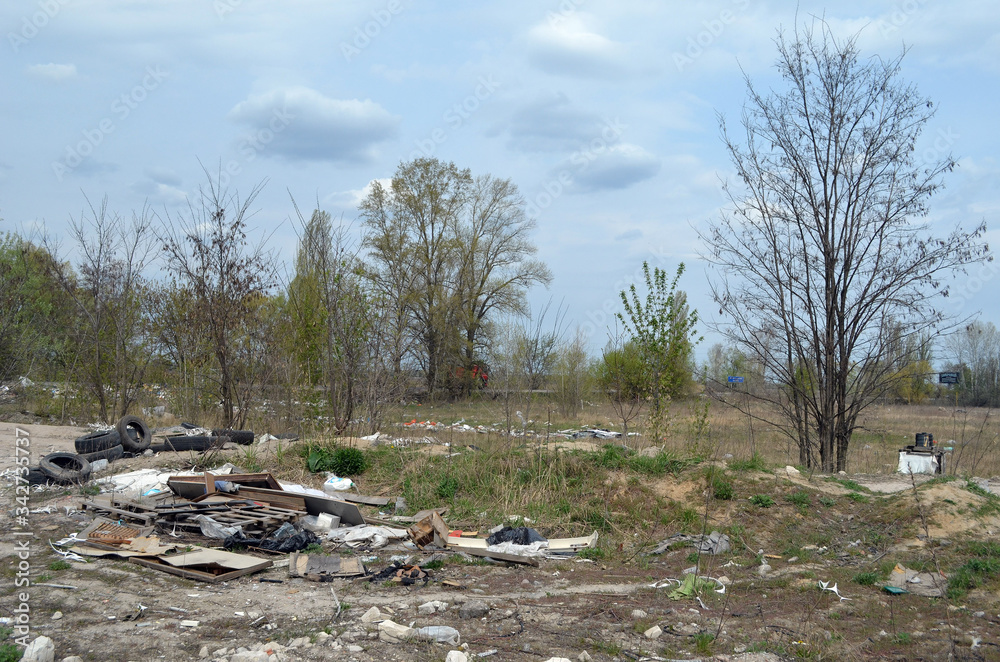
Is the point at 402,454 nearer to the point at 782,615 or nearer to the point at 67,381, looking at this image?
the point at 782,615

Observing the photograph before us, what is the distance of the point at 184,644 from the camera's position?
4.22 m

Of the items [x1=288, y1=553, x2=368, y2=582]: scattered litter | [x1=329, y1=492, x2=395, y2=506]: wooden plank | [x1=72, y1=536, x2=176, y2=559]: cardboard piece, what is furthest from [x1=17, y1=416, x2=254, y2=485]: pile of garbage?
[x1=288, y1=553, x2=368, y2=582]: scattered litter

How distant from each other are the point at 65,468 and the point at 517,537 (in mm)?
6661

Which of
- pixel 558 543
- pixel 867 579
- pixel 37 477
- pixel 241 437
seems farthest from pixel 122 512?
pixel 867 579

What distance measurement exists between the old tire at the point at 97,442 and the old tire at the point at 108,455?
21 cm

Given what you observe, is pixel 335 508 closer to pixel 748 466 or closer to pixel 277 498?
pixel 277 498

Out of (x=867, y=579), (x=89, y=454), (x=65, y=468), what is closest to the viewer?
(x=867, y=579)

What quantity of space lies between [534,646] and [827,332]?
9.45 metres

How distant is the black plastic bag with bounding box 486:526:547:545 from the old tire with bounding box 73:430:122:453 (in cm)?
689

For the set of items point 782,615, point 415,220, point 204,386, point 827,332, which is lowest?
point 782,615

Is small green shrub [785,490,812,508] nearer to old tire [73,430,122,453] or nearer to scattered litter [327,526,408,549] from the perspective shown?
scattered litter [327,526,408,549]

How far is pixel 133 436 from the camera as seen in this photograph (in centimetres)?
1136

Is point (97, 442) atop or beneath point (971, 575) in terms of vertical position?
atop

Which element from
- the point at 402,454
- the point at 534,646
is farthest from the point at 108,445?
the point at 534,646
